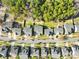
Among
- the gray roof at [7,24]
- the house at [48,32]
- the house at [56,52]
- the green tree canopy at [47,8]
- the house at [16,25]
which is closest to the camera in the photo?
the house at [56,52]

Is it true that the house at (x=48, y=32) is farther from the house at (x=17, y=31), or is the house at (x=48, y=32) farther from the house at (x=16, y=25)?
the house at (x=16, y=25)

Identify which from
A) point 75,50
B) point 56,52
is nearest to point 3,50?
point 56,52

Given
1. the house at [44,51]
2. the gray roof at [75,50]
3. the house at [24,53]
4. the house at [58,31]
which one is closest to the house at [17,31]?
the house at [24,53]

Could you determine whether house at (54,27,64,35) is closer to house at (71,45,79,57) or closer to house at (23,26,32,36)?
house at (71,45,79,57)

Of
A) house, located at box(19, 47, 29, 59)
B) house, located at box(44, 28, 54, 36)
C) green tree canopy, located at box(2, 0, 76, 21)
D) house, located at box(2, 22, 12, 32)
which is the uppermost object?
green tree canopy, located at box(2, 0, 76, 21)

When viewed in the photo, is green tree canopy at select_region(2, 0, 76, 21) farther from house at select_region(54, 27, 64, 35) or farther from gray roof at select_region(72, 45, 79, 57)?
gray roof at select_region(72, 45, 79, 57)

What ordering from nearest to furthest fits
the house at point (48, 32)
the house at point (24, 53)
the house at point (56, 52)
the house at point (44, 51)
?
the house at point (24, 53) → the house at point (56, 52) → the house at point (44, 51) → the house at point (48, 32)

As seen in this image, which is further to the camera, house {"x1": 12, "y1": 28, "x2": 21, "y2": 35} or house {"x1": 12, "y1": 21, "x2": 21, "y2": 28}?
house {"x1": 12, "y1": 21, "x2": 21, "y2": 28}

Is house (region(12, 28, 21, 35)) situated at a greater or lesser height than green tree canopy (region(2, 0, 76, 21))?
lesser

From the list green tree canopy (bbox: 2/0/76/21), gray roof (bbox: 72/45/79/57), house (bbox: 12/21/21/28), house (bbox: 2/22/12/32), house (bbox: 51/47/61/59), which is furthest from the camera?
house (bbox: 12/21/21/28)

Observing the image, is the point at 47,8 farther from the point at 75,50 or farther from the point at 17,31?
the point at 75,50

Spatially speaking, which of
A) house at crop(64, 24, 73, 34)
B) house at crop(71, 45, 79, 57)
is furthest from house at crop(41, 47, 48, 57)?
house at crop(64, 24, 73, 34)

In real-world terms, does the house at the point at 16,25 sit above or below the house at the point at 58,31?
above

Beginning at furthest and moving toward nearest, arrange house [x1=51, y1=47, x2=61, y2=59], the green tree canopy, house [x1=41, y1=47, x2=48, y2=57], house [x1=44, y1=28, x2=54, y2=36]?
the green tree canopy < house [x1=44, y1=28, x2=54, y2=36] < house [x1=41, y1=47, x2=48, y2=57] < house [x1=51, y1=47, x2=61, y2=59]
